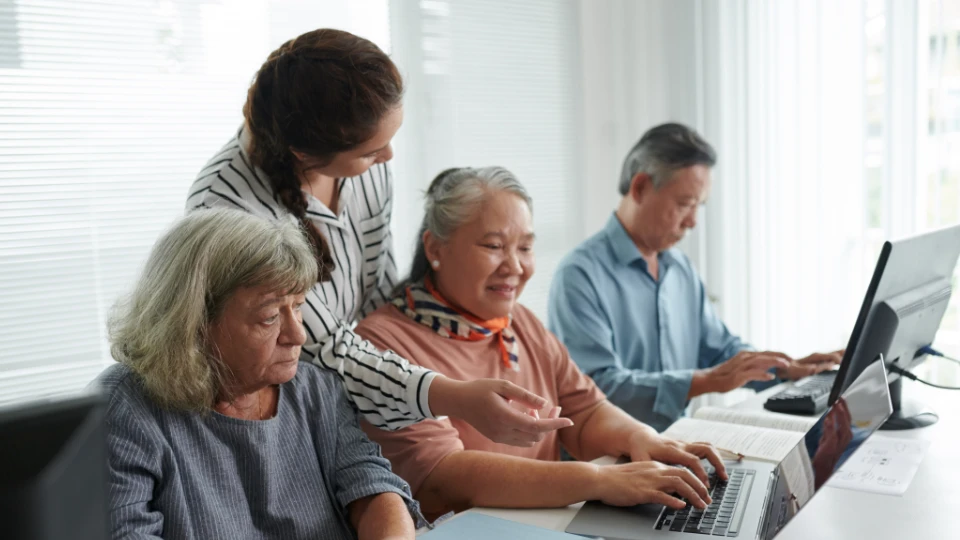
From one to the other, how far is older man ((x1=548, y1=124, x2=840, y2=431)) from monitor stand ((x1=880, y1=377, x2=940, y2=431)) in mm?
319

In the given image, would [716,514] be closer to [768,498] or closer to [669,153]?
[768,498]

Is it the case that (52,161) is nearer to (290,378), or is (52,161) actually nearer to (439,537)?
(290,378)

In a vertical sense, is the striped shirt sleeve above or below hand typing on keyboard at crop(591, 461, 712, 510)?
above

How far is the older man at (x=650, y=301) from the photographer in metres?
2.31

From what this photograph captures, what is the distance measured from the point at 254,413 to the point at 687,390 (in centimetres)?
126

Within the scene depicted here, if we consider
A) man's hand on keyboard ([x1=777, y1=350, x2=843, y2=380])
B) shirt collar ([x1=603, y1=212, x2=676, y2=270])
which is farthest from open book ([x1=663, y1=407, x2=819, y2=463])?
shirt collar ([x1=603, y1=212, x2=676, y2=270])

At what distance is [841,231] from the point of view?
3441 millimetres

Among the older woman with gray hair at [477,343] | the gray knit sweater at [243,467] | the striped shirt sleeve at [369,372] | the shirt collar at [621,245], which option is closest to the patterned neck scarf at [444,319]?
the older woman with gray hair at [477,343]

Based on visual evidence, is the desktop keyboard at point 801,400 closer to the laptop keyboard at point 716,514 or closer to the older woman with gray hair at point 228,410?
the laptop keyboard at point 716,514

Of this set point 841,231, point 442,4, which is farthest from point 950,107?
point 442,4

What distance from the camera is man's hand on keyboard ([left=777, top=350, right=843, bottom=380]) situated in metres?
2.29

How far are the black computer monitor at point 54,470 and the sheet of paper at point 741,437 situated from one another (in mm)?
1436

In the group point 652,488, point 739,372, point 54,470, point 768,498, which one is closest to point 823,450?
point 768,498

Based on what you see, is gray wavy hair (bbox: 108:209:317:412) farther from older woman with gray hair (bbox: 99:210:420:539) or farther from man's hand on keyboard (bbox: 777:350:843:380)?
man's hand on keyboard (bbox: 777:350:843:380)
